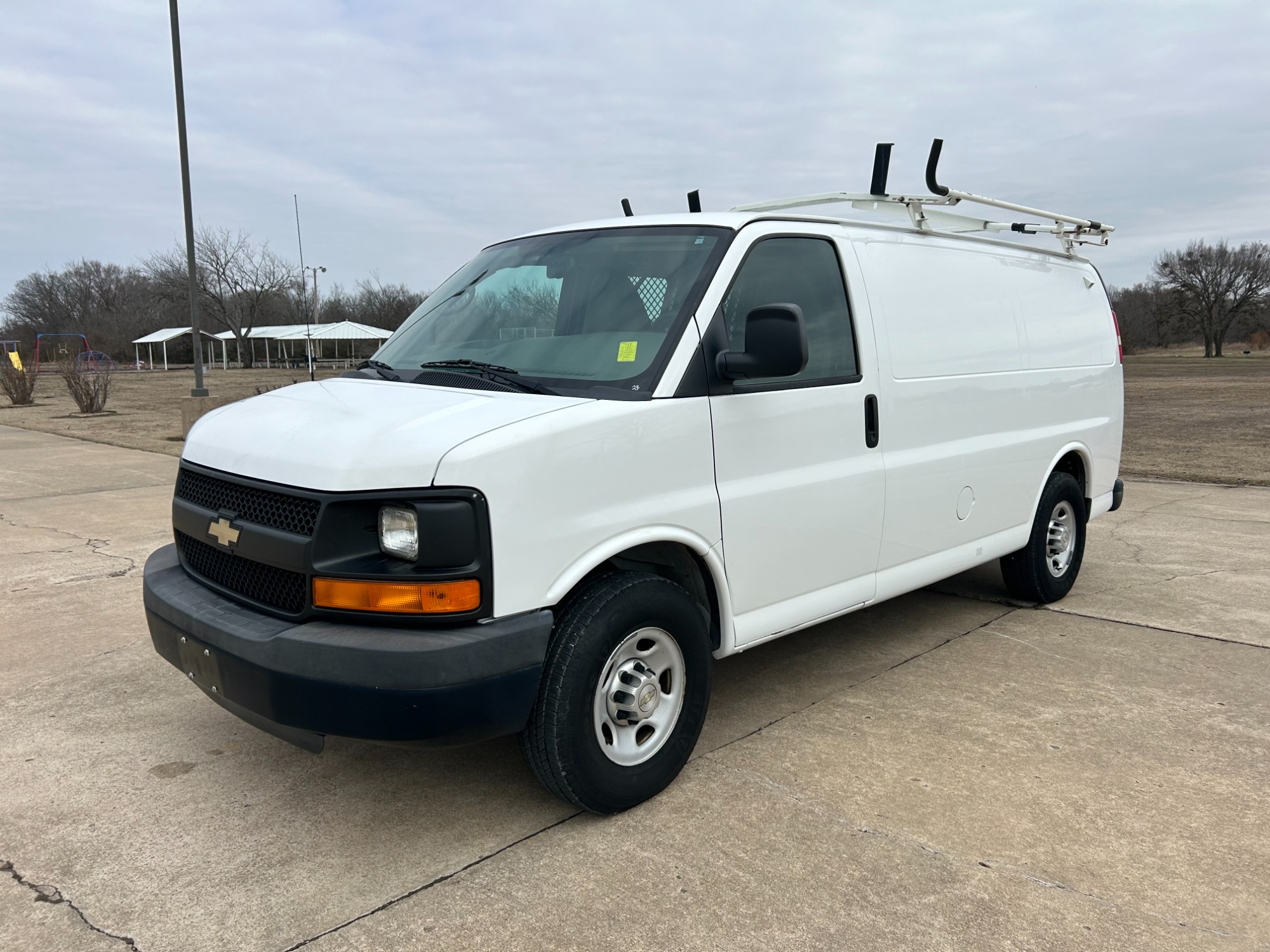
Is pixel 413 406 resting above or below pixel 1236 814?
above

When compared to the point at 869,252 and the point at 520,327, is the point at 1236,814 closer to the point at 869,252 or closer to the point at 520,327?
the point at 869,252

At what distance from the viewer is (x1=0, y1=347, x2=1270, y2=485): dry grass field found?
11820 mm

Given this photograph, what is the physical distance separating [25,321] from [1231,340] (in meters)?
102

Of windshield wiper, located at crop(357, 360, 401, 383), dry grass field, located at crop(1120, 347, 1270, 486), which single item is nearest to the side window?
windshield wiper, located at crop(357, 360, 401, 383)

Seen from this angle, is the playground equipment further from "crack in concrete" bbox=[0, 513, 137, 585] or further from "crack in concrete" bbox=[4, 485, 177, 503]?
"crack in concrete" bbox=[0, 513, 137, 585]

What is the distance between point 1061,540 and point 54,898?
531 cm

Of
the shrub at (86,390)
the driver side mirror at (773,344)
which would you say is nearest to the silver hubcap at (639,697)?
the driver side mirror at (773,344)

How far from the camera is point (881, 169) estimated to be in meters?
4.49

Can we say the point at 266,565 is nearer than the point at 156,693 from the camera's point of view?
Yes

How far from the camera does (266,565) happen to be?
3.03 m

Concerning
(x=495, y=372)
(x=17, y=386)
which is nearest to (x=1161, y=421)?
(x=495, y=372)

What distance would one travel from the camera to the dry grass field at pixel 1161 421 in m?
11.8

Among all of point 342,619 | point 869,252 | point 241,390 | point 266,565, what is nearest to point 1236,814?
point 869,252

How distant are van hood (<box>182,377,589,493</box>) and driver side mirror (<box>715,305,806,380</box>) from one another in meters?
0.62
